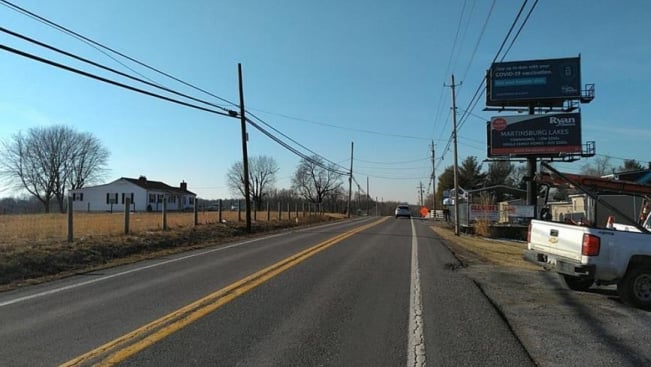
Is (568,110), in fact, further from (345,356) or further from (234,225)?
(345,356)

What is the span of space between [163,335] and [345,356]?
2.22m

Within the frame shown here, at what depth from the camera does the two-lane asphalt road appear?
18.9ft

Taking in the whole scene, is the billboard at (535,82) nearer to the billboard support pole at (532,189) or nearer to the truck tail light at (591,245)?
the billboard support pole at (532,189)

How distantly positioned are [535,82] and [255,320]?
4910 cm

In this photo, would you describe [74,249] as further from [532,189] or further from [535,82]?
[535,82]

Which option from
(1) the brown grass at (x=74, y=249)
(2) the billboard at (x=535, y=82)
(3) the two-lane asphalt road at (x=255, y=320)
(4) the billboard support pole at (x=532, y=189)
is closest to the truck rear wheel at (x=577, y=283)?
(3) the two-lane asphalt road at (x=255, y=320)

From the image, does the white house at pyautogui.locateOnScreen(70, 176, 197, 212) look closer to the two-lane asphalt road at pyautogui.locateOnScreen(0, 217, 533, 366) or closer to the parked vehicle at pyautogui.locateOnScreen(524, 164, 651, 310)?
the two-lane asphalt road at pyautogui.locateOnScreen(0, 217, 533, 366)

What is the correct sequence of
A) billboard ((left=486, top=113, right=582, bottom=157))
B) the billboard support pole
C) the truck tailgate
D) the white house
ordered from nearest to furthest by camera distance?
1. the truck tailgate
2. the billboard support pole
3. billboard ((left=486, top=113, right=582, bottom=157))
4. the white house

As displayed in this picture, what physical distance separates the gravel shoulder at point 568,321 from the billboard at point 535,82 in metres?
40.9

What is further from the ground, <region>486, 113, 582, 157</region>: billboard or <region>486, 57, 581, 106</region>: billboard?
<region>486, 57, 581, 106</region>: billboard

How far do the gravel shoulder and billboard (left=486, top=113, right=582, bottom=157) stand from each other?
38953mm

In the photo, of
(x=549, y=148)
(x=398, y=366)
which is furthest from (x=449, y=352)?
(x=549, y=148)

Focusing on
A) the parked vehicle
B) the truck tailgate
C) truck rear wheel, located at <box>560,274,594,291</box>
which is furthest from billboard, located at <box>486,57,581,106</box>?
the parked vehicle

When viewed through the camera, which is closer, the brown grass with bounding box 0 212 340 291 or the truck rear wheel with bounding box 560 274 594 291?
the truck rear wheel with bounding box 560 274 594 291
